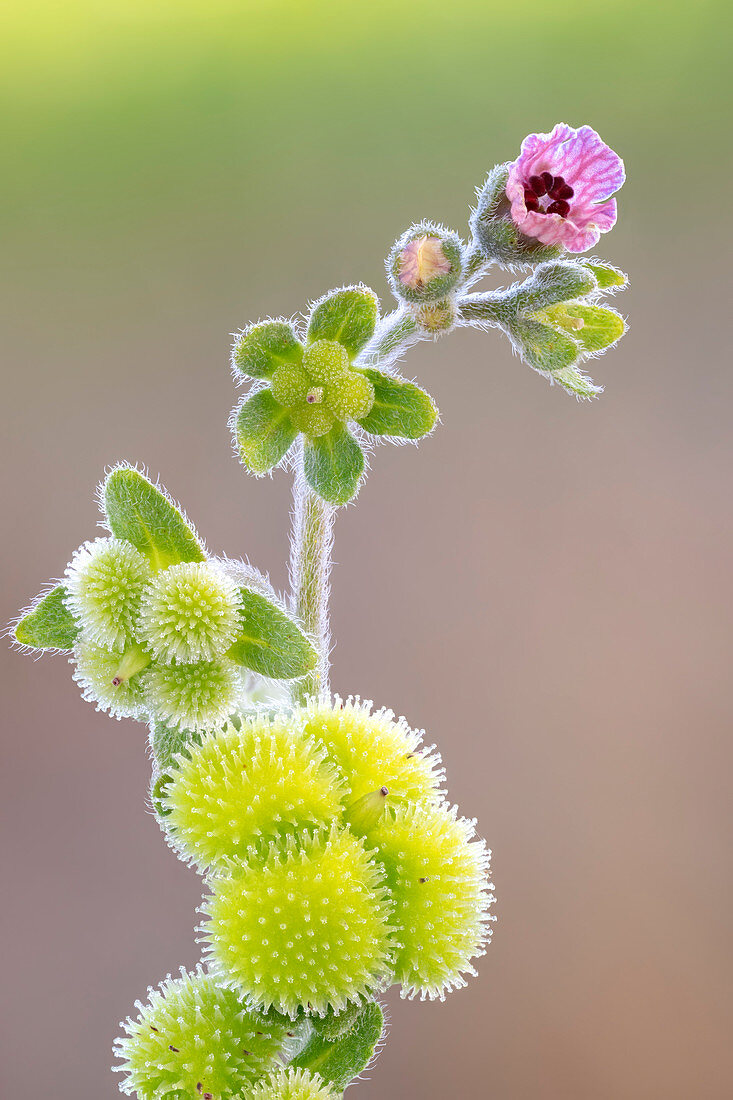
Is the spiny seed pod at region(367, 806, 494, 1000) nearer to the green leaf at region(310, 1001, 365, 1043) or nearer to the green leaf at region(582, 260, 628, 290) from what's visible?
the green leaf at region(310, 1001, 365, 1043)

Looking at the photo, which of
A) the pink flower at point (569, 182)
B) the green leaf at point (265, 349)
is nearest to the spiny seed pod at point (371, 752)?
the green leaf at point (265, 349)

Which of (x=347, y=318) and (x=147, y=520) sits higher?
(x=347, y=318)

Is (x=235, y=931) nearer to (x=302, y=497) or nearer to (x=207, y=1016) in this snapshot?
(x=207, y=1016)

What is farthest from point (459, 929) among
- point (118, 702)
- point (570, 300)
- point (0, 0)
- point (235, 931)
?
point (0, 0)

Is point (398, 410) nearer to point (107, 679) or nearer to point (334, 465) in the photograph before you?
point (334, 465)

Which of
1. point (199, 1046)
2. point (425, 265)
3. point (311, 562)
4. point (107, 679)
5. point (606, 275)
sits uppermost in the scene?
point (606, 275)

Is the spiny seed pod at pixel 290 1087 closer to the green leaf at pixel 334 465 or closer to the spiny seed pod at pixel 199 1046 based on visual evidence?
the spiny seed pod at pixel 199 1046

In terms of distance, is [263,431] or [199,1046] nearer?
[199,1046]

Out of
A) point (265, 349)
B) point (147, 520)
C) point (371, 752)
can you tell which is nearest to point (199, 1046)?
point (371, 752)
